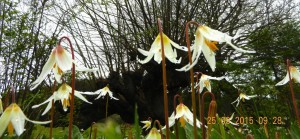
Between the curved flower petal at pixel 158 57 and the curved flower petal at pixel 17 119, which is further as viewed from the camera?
the curved flower petal at pixel 158 57

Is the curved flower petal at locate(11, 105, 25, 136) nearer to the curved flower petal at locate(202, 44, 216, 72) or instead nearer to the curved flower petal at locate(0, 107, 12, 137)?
the curved flower petal at locate(0, 107, 12, 137)

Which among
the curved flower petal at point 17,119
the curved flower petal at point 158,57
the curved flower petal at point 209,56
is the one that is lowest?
the curved flower petal at point 17,119

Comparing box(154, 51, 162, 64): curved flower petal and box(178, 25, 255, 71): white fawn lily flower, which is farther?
box(154, 51, 162, 64): curved flower petal

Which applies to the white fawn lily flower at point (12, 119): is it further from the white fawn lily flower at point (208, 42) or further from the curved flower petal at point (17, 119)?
the white fawn lily flower at point (208, 42)

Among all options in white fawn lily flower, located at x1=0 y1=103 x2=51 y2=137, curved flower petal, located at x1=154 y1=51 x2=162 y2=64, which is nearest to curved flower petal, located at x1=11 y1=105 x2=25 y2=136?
white fawn lily flower, located at x1=0 y1=103 x2=51 y2=137

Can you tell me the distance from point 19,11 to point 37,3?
0.86 meters

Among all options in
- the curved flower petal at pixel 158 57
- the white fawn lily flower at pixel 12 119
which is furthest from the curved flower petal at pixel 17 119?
the curved flower petal at pixel 158 57

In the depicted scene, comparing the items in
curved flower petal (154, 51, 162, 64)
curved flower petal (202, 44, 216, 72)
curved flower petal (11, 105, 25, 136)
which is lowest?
curved flower petal (11, 105, 25, 136)

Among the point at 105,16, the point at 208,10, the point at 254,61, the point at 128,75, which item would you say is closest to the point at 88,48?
the point at 105,16

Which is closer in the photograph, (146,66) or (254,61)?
(146,66)

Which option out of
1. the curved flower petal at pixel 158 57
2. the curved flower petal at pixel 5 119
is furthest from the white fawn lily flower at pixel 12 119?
the curved flower petal at pixel 158 57

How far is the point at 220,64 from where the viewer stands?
1144 cm

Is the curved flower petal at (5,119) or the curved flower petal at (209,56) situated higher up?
the curved flower petal at (209,56)

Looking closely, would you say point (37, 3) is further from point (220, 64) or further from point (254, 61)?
point (254, 61)
